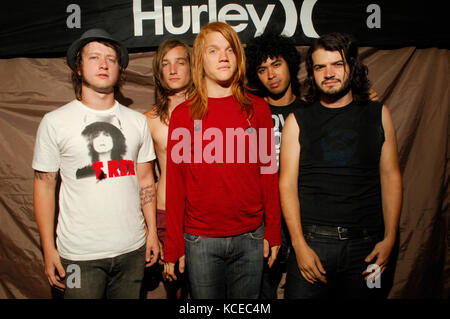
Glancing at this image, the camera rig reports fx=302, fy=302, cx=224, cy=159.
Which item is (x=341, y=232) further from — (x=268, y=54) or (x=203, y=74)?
(x=268, y=54)

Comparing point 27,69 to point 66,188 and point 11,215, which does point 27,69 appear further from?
point 66,188

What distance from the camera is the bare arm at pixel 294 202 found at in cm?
187

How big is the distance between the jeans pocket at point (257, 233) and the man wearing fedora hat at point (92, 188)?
753 mm

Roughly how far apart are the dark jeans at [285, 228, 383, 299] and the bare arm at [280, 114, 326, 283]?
0.05 metres

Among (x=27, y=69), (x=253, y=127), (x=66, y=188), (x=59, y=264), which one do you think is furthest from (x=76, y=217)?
(x=27, y=69)

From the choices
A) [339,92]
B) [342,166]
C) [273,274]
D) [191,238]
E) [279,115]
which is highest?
[339,92]

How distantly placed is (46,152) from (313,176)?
1717mm

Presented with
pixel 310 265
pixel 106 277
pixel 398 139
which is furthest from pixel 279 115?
pixel 106 277

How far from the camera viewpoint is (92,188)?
74.9 inches

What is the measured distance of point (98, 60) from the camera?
2016 mm

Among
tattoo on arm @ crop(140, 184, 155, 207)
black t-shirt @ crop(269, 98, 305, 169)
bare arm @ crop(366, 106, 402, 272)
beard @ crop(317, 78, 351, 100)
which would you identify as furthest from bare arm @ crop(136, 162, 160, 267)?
bare arm @ crop(366, 106, 402, 272)

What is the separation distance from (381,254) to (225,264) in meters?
0.98

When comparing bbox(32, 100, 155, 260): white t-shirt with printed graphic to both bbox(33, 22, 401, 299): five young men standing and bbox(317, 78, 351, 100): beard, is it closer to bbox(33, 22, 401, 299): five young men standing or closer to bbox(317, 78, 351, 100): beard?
bbox(33, 22, 401, 299): five young men standing

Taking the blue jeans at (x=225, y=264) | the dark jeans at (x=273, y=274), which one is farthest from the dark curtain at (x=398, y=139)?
the blue jeans at (x=225, y=264)
